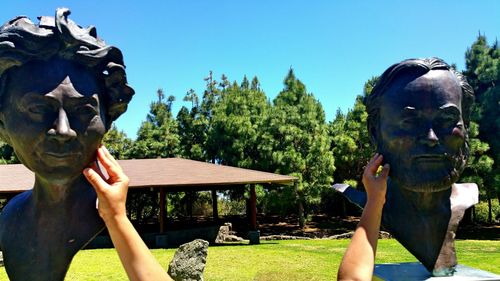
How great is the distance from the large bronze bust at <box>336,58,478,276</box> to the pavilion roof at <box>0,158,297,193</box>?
1348 centimetres

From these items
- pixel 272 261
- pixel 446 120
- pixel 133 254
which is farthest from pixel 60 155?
pixel 272 261

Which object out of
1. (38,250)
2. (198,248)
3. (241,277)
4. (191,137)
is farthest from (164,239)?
(38,250)

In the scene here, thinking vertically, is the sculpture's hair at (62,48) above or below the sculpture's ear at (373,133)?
above

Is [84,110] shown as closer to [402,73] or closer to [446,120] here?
[402,73]

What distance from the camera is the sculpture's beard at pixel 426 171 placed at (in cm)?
301

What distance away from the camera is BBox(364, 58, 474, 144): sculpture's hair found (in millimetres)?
3100

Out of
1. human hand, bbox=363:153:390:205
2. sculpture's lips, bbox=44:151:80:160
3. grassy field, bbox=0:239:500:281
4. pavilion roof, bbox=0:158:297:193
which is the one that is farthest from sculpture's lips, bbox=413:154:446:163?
pavilion roof, bbox=0:158:297:193

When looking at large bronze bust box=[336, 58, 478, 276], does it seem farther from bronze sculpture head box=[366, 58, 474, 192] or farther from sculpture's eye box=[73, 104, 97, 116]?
sculpture's eye box=[73, 104, 97, 116]

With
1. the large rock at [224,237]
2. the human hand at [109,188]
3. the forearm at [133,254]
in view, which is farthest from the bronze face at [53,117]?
the large rock at [224,237]

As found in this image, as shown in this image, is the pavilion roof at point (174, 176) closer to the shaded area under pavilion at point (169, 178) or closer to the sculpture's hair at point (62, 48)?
the shaded area under pavilion at point (169, 178)

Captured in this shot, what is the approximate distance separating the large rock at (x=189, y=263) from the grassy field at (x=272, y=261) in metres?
1.64

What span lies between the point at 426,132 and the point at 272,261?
1001cm

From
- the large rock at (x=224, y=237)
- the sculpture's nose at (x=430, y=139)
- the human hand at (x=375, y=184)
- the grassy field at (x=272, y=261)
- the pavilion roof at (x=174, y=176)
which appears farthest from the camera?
the large rock at (x=224, y=237)

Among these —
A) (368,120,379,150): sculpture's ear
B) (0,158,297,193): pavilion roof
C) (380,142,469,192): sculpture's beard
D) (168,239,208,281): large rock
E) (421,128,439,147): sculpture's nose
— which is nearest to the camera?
(421,128,439,147): sculpture's nose
